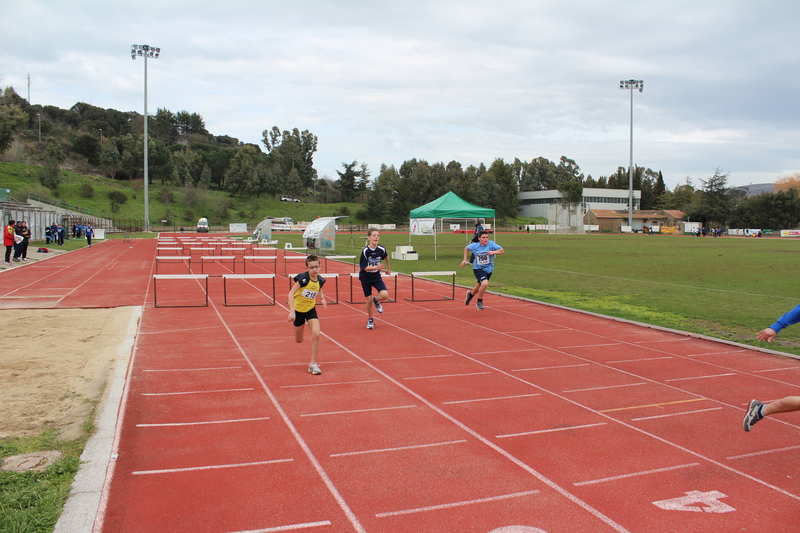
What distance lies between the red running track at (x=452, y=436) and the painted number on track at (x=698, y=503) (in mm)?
14

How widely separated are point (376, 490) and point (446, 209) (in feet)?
77.1

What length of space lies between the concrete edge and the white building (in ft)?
344

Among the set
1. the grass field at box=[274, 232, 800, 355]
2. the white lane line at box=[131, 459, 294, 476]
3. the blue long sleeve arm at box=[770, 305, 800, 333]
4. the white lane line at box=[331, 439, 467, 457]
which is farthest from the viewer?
the grass field at box=[274, 232, 800, 355]

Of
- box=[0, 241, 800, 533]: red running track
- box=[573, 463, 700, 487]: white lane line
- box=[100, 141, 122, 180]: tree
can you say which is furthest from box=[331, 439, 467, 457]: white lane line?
box=[100, 141, 122, 180]: tree

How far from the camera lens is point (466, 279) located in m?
19.4

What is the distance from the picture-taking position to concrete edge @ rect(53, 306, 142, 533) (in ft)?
12.3

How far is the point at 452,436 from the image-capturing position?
5.36 m

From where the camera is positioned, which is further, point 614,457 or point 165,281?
point 165,281

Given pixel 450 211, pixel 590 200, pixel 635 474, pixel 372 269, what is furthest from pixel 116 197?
pixel 635 474

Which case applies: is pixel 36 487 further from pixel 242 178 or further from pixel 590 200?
pixel 590 200

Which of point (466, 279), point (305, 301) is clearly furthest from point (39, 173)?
point (305, 301)

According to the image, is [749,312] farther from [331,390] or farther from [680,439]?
[331,390]

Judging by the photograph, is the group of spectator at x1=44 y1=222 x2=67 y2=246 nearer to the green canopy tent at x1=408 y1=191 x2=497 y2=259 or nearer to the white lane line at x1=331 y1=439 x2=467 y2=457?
the green canopy tent at x1=408 y1=191 x2=497 y2=259

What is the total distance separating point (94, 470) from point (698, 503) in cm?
459
